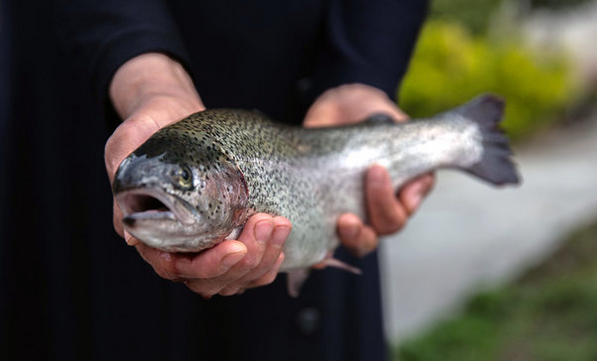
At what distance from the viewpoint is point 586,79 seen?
10.7m

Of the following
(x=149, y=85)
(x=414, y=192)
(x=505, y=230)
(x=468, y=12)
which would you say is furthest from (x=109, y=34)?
(x=468, y=12)

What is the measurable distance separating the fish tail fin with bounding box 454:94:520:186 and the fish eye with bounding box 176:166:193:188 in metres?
1.30

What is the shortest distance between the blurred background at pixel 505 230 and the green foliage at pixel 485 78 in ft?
0.05

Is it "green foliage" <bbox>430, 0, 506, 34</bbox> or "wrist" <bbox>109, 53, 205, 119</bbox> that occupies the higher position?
"wrist" <bbox>109, 53, 205, 119</bbox>

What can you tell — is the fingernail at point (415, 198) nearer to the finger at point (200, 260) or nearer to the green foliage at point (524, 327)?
the finger at point (200, 260)

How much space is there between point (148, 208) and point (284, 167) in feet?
1.74

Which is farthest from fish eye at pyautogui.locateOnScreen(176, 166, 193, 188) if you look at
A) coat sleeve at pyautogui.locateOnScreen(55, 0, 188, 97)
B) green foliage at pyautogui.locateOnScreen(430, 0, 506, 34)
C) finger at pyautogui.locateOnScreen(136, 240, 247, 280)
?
green foliage at pyautogui.locateOnScreen(430, 0, 506, 34)

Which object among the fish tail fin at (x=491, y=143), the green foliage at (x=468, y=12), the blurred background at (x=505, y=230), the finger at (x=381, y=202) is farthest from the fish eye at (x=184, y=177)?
the green foliage at (x=468, y=12)

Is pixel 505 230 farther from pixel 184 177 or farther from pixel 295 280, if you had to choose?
pixel 184 177

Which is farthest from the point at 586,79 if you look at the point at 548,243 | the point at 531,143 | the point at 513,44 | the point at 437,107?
the point at 548,243

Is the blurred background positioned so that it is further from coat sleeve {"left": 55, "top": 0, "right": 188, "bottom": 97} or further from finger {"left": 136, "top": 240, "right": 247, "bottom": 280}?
finger {"left": 136, "top": 240, "right": 247, "bottom": 280}

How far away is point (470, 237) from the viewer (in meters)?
5.45

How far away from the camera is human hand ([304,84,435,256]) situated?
2.16 m

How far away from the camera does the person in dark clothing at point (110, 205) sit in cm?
233
